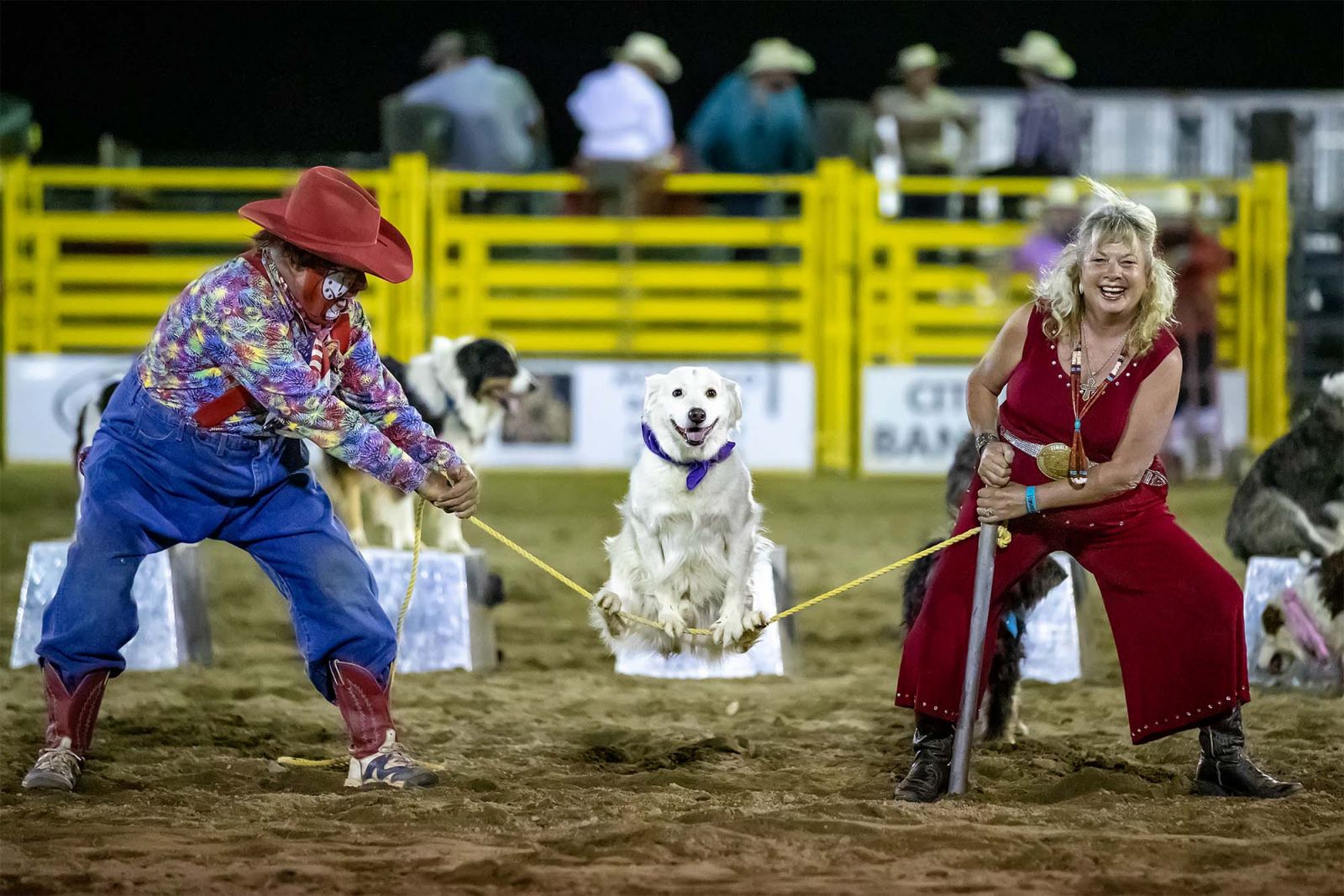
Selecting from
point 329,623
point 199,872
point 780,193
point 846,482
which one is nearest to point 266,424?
point 329,623

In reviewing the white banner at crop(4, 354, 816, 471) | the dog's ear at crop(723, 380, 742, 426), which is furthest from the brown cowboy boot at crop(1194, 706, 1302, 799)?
the white banner at crop(4, 354, 816, 471)

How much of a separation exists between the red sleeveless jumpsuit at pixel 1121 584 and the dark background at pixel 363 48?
11703mm

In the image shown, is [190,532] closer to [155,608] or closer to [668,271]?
[155,608]

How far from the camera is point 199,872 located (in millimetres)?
3857

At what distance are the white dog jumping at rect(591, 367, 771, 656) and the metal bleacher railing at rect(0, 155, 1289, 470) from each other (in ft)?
27.7

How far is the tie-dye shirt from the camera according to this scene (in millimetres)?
4629

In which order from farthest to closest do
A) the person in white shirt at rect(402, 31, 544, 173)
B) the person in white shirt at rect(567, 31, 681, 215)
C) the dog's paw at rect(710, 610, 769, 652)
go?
the person in white shirt at rect(402, 31, 544, 173) → the person in white shirt at rect(567, 31, 681, 215) → the dog's paw at rect(710, 610, 769, 652)

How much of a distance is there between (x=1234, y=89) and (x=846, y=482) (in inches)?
297

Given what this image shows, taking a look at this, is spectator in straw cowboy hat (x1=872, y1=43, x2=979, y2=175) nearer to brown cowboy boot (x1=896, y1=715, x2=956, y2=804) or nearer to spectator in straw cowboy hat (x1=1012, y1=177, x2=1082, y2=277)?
spectator in straw cowboy hat (x1=1012, y1=177, x2=1082, y2=277)

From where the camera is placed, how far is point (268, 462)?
4.93 m

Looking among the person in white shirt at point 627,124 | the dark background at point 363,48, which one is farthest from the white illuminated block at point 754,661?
the dark background at point 363,48

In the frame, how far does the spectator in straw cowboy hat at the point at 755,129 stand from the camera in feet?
46.1

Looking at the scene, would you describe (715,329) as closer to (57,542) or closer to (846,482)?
(846,482)

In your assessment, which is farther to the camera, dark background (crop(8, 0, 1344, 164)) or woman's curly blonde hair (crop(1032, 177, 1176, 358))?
dark background (crop(8, 0, 1344, 164))
